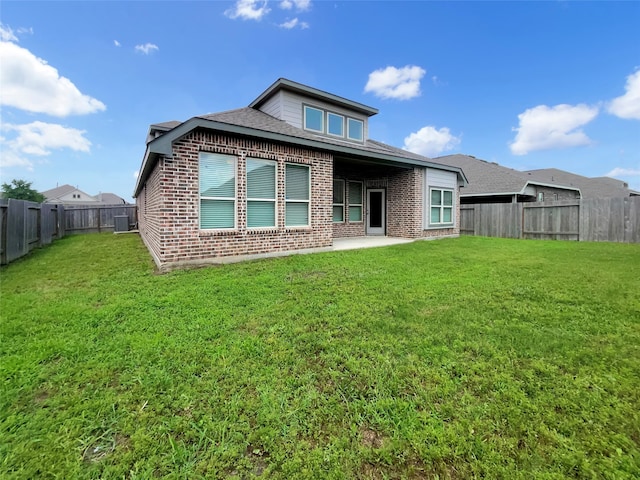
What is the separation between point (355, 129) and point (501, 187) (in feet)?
35.3

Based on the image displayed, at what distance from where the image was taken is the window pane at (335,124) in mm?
11578

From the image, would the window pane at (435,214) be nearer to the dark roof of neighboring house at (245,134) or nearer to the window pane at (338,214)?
the dark roof of neighboring house at (245,134)

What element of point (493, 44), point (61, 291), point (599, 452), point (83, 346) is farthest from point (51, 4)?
point (493, 44)

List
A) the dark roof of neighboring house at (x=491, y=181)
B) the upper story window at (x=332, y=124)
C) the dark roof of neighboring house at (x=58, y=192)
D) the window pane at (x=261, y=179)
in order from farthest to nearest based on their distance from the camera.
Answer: the dark roof of neighboring house at (x=58, y=192), the dark roof of neighboring house at (x=491, y=181), the upper story window at (x=332, y=124), the window pane at (x=261, y=179)

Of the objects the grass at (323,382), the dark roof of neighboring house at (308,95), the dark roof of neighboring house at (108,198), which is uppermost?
the dark roof of neighboring house at (108,198)

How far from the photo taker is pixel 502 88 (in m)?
18.1

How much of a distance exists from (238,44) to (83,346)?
46.6ft

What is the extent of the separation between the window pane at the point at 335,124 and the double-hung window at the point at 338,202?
197cm

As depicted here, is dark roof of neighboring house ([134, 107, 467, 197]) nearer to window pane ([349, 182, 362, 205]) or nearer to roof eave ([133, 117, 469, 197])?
roof eave ([133, 117, 469, 197])

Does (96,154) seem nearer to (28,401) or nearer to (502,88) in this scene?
(28,401)

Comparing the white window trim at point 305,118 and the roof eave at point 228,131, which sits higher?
the white window trim at point 305,118

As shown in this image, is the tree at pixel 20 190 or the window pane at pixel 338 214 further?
the tree at pixel 20 190

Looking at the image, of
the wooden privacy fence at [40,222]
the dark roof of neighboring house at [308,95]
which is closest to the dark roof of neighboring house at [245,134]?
the dark roof of neighboring house at [308,95]

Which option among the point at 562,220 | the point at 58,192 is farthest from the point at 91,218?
the point at 58,192
